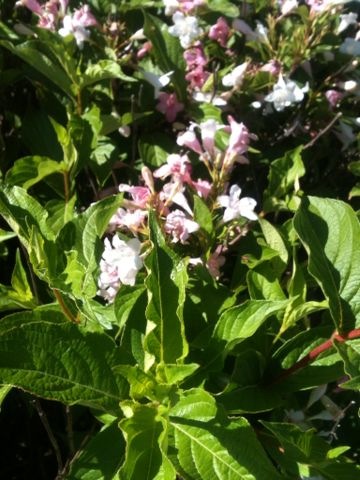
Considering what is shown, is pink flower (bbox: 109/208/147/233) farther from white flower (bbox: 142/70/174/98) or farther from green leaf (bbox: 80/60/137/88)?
white flower (bbox: 142/70/174/98)

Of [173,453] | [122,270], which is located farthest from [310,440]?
[122,270]

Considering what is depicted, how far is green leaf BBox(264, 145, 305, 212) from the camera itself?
150 centimetres

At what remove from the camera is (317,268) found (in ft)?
3.43

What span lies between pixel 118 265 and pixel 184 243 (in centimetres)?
16

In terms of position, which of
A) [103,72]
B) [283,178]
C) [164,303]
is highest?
[103,72]

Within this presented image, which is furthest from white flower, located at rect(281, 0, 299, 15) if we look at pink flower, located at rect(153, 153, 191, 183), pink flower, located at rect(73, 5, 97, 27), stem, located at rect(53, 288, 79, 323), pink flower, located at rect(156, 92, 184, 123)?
stem, located at rect(53, 288, 79, 323)

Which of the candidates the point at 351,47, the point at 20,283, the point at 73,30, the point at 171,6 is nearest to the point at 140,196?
the point at 20,283

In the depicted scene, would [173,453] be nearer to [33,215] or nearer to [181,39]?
→ [33,215]

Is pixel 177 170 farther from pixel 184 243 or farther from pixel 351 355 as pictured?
pixel 351 355

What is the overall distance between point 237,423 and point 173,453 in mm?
97

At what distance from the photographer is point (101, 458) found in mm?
998

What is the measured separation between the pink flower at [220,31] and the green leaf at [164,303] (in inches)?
43.2

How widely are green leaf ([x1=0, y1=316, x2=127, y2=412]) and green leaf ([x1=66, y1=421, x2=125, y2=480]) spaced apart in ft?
0.32

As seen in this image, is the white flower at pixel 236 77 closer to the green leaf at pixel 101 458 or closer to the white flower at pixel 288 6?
the white flower at pixel 288 6
